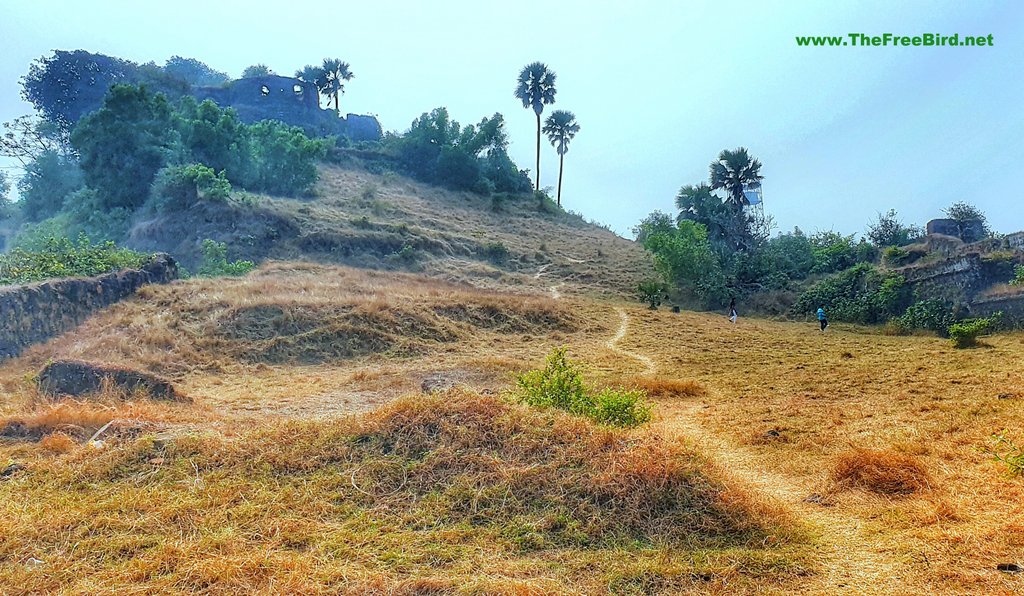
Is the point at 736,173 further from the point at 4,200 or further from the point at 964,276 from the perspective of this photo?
the point at 4,200

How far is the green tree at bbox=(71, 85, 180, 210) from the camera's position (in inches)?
1108

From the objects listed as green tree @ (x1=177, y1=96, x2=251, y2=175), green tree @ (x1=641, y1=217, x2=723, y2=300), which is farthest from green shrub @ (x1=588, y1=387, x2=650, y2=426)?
green tree @ (x1=177, y1=96, x2=251, y2=175)

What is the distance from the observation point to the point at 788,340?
18125mm

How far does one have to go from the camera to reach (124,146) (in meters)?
28.6

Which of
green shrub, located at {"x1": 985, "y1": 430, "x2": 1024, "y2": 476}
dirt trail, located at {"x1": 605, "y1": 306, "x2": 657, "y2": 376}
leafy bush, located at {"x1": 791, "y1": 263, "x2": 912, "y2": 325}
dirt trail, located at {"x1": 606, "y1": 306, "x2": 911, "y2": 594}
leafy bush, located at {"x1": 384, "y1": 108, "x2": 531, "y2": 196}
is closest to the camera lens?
dirt trail, located at {"x1": 606, "y1": 306, "x2": 911, "y2": 594}

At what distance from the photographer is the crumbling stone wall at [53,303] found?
1155 cm

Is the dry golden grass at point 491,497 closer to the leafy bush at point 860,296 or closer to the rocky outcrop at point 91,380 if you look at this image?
the rocky outcrop at point 91,380

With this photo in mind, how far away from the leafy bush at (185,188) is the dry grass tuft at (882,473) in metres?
28.6

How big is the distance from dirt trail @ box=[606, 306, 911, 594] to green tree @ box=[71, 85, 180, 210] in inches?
1233

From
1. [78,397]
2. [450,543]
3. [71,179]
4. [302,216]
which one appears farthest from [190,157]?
[450,543]

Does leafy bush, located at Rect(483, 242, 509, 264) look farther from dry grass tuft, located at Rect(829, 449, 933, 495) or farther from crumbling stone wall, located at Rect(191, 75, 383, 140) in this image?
dry grass tuft, located at Rect(829, 449, 933, 495)

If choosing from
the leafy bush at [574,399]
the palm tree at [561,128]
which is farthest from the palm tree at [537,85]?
the leafy bush at [574,399]

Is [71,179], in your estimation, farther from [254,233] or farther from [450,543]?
[450,543]

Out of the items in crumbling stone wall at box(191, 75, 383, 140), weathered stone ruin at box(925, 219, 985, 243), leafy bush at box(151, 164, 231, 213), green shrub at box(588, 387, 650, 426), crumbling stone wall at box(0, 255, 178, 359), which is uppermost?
crumbling stone wall at box(191, 75, 383, 140)
